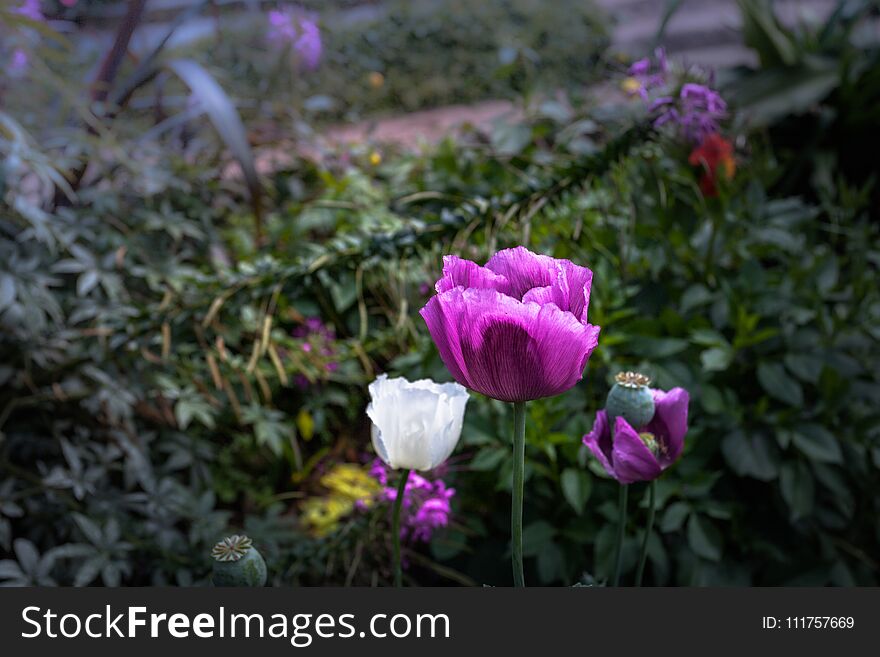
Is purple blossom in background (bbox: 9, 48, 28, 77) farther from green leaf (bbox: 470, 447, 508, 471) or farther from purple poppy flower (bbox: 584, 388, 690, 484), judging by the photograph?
purple poppy flower (bbox: 584, 388, 690, 484)

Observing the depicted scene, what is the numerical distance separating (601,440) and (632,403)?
4cm

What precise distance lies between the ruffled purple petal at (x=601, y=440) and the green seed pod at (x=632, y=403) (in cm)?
2

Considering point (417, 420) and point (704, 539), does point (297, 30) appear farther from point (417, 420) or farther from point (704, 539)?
point (417, 420)

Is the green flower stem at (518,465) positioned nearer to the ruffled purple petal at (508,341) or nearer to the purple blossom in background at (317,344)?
the ruffled purple petal at (508,341)

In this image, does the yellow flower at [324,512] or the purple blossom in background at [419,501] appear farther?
the yellow flower at [324,512]

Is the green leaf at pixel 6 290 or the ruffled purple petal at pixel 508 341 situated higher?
the green leaf at pixel 6 290

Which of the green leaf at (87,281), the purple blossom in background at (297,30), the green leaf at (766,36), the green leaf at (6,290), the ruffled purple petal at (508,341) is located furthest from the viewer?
the green leaf at (766,36)

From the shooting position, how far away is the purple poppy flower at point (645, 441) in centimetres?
41

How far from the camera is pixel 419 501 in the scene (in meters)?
0.80

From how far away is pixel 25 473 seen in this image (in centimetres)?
102

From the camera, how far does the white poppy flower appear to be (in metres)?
0.44

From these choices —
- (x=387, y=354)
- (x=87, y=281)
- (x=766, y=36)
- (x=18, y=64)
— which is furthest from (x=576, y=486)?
(x=766, y=36)

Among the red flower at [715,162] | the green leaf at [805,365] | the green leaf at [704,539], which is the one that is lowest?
the green leaf at [704,539]

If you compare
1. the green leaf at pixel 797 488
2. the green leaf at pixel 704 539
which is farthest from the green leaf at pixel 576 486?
the green leaf at pixel 797 488
